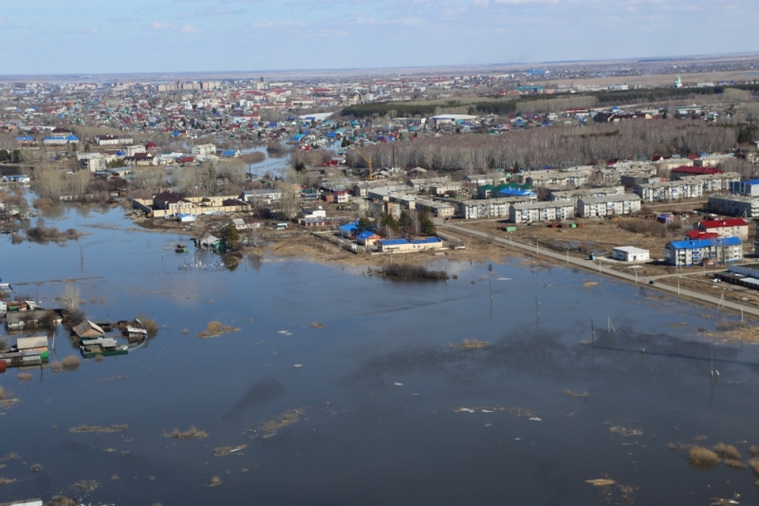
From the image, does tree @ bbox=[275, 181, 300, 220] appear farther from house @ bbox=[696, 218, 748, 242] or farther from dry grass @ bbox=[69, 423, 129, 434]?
dry grass @ bbox=[69, 423, 129, 434]

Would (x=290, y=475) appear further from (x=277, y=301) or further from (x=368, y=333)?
(x=277, y=301)

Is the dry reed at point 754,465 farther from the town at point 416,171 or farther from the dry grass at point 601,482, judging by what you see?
the town at point 416,171

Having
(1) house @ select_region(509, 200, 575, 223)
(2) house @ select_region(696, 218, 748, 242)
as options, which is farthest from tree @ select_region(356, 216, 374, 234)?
(2) house @ select_region(696, 218, 748, 242)

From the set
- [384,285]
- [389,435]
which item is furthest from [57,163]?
[389,435]

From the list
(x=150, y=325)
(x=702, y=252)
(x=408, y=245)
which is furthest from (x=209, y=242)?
(x=702, y=252)

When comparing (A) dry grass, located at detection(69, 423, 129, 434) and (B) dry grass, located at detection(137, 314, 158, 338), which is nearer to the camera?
(A) dry grass, located at detection(69, 423, 129, 434)

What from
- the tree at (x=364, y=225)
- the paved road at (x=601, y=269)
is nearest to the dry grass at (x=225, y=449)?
the paved road at (x=601, y=269)

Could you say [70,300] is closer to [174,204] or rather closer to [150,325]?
[150,325]
